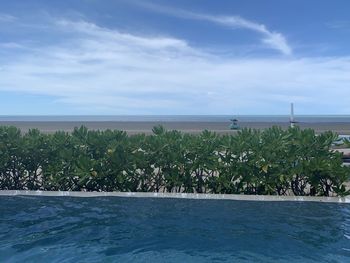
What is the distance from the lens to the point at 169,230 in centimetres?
666

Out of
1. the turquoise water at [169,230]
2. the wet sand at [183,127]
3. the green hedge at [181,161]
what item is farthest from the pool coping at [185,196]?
the wet sand at [183,127]

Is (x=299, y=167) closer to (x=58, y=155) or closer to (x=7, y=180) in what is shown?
(x=58, y=155)

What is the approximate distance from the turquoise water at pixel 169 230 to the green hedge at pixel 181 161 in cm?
55

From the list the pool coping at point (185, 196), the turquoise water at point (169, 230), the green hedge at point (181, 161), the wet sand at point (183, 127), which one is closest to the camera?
the turquoise water at point (169, 230)

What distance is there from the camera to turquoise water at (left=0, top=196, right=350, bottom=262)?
5.58m

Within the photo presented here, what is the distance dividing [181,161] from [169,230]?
2.06 metres

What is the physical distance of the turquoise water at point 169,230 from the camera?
558cm

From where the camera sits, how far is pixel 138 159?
8430 millimetres

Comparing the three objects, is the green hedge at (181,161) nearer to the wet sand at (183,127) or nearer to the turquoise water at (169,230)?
the turquoise water at (169,230)

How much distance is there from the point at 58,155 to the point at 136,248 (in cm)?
367

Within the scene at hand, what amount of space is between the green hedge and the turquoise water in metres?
0.55

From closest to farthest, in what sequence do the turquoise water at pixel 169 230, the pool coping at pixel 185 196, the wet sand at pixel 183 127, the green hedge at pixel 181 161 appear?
the turquoise water at pixel 169 230, the pool coping at pixel 185 196, the green hedge at pixel 181 161, the wet sand at pixel 183 127

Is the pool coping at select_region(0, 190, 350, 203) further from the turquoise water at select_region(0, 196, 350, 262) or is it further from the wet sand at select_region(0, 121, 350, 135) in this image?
the wet sand at select_region(0, 121, 350, 135)

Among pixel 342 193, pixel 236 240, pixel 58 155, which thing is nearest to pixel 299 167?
pixel 342 193
